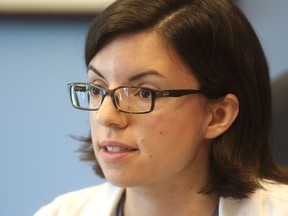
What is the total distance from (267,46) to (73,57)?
0.71 meters

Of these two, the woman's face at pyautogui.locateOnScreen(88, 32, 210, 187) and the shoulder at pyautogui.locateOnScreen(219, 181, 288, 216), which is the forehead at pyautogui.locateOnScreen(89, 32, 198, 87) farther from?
the shoulder at pyautogui.locateOnScreen(219, 181, 288, 216)

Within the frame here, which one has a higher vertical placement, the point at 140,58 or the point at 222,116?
the point at 140,58

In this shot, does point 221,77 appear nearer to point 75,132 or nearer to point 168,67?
point 168,67

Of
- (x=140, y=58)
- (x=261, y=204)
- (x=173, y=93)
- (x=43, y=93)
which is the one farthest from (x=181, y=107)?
(x=43, y=93)

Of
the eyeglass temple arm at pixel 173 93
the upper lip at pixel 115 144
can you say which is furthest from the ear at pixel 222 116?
the upper lip at pixel 115 144

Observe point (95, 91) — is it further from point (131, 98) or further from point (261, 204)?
point (261, 204)

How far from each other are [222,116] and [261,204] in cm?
23

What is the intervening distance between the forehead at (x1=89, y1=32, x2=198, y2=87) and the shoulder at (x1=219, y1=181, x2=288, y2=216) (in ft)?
1.11

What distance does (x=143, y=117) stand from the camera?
923 mm

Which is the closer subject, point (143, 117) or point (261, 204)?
point (143, 117)

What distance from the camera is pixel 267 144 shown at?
1.15 m

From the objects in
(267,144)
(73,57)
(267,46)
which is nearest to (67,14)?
(73,57)

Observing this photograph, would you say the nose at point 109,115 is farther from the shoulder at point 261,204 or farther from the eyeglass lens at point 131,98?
the shoulder at point 261,204

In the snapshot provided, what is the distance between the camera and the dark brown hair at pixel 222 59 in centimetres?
95
